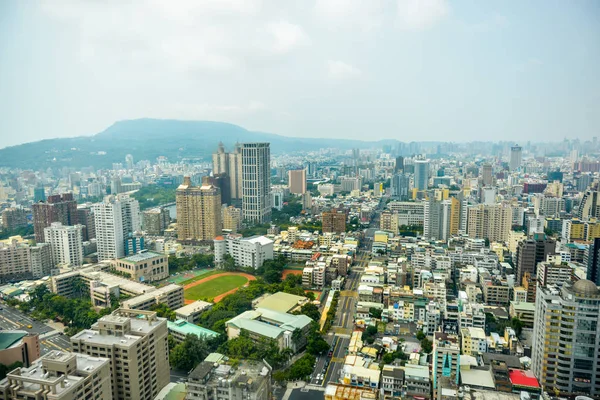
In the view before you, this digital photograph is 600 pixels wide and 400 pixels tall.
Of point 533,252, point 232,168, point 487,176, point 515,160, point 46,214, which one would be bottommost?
point 533,252

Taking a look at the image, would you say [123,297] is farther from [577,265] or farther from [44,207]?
[577,265]

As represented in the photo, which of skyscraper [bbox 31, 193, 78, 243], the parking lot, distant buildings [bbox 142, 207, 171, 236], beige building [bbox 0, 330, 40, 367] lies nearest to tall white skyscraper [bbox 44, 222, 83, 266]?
skyscraper [bbox 31, 193, 78, 243]

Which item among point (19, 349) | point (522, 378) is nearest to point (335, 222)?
point (522, 378)

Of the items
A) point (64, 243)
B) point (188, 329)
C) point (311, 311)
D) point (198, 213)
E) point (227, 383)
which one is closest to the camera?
point (227, 383)

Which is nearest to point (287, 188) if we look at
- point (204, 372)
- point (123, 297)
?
point (123, 297)

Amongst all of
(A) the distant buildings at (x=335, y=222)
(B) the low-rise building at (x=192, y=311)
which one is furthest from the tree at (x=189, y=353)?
(A) the distant buildings at (x=335, y=222)

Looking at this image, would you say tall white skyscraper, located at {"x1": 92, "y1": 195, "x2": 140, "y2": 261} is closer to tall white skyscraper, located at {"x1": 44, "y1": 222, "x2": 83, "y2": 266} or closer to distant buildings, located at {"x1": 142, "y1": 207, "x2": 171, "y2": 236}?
tall white skyscraper, located at {"x1": 44, "y1": 222, "x2": 83, "y2": 266}

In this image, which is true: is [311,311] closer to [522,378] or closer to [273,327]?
[273,327]
